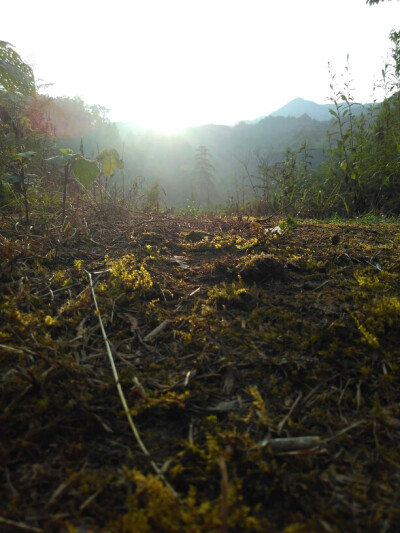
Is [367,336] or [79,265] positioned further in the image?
[79,265]

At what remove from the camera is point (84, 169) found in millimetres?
2715

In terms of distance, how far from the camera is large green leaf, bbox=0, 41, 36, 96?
3379mm

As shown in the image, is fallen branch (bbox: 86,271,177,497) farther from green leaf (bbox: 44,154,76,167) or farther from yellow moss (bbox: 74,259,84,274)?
green leaf (bbox: 44,154,76,167)

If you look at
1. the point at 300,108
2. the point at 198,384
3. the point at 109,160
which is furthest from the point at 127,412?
the point at 300,108

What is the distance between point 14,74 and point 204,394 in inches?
155

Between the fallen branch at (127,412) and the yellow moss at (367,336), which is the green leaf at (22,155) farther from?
the yellow moss at (367,336)

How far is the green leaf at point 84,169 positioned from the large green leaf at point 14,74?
1.61 m

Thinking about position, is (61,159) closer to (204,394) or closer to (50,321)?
(50,321)

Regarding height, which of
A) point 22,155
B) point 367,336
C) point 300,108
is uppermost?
point 300,108

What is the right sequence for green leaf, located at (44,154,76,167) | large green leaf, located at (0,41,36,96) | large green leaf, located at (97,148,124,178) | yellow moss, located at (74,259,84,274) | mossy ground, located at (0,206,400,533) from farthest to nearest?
1. large green leaf, located at (97,148,124,178)
2. large green leaf, located at (0,41,36,96)
3. green leaf, located at (44,154,76,167)
4. yellow moss, located at (74,259,84,274)
5. mossy ground, located at (0,206,400,533)

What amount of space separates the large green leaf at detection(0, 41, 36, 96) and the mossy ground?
2380 millimetres

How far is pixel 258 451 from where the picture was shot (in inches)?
36.9

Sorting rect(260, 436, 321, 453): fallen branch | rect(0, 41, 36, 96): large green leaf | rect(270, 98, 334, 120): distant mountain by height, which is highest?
rect(270, 98, 334, 120): distant mountain

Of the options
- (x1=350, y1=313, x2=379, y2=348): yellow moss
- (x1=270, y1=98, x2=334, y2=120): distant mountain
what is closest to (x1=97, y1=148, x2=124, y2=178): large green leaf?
(x1=350, y1=313, x2=379, y2=348): yellow moss
